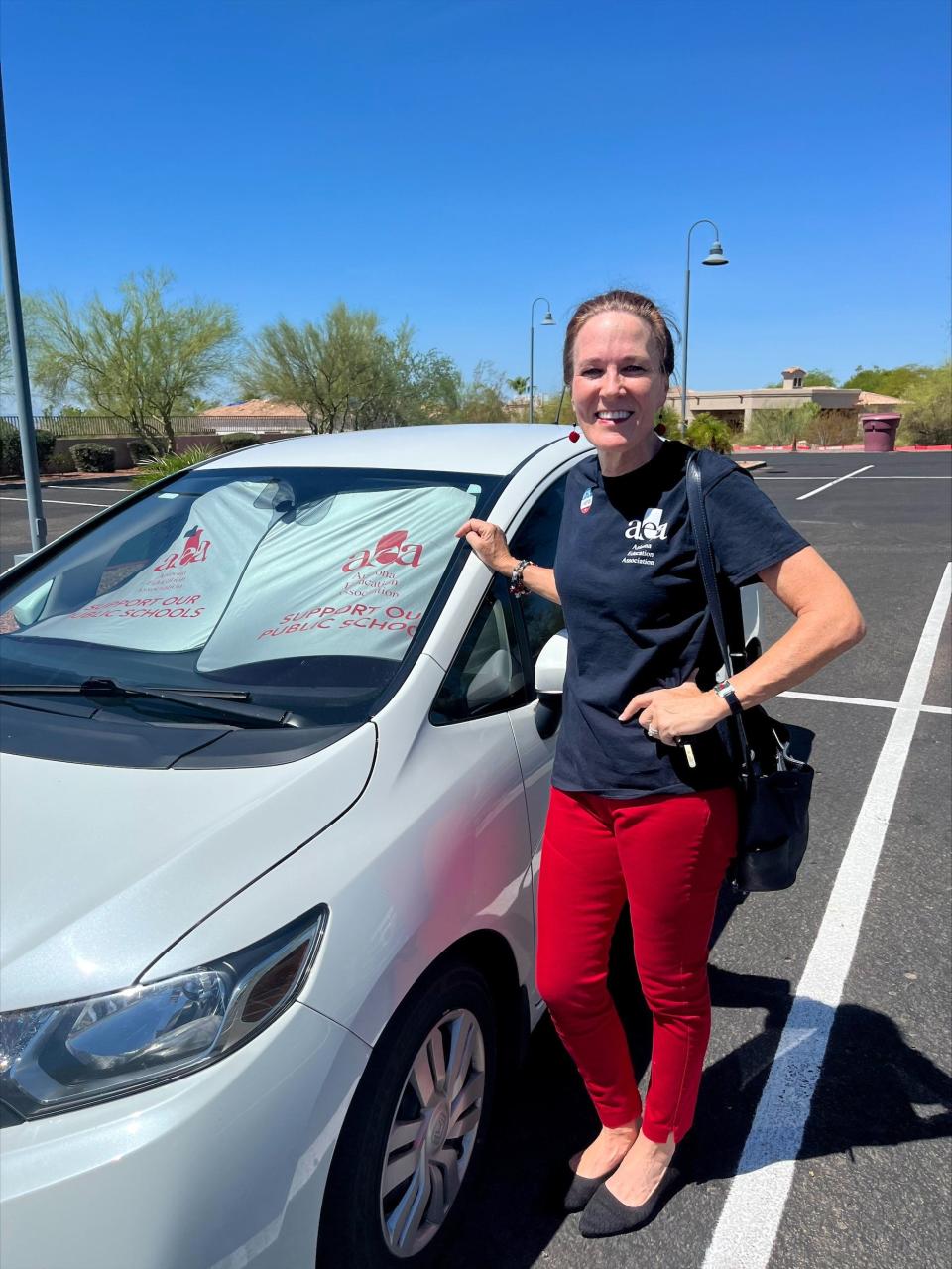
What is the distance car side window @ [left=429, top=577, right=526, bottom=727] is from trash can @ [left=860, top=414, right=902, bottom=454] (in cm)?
3702

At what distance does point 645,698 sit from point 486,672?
569mm

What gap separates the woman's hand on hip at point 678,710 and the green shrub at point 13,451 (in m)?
33.0

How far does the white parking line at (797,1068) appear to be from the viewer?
2.15 meters

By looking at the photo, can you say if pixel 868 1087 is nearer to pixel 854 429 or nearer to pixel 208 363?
pixel 208 363

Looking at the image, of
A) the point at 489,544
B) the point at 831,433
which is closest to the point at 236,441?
the point at 831,433

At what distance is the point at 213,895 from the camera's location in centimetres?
158

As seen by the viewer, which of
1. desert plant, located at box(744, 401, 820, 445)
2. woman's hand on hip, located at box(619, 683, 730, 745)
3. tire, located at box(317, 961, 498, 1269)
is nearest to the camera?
tire, located at box(317, 961, 498, 1269)

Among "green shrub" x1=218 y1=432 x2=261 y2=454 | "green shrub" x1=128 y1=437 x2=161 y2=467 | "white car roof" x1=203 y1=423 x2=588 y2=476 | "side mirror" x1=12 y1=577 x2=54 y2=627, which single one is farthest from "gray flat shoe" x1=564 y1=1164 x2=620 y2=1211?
"green shrub" x1=128 y1=437 x2=161 y2=467

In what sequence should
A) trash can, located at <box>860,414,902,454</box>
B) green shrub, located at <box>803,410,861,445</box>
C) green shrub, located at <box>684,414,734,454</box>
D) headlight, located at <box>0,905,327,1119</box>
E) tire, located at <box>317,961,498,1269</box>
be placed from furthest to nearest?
green shrub, located at <box>803,410,861,445</box> < trash can, located at <box>860,414,902,454</box> < green shrub, located at <box>684,414,734,454</box> < tire, located at <box>317,961,498,1269</box> < headlight, located at <box>0,905,327,1119</box>

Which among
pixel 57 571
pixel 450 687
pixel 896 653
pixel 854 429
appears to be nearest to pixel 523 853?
pixel 450 687

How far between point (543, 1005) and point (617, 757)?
2.68ft

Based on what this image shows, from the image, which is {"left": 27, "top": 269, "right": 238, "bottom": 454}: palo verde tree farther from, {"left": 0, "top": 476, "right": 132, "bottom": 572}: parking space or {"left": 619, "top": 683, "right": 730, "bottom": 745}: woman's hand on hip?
{"left": 619, "top": 683, "right": 730, "bottom": 745}: woman's hand on hip

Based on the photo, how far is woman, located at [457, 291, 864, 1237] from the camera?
179 cm

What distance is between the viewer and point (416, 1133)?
1873 millimetres
